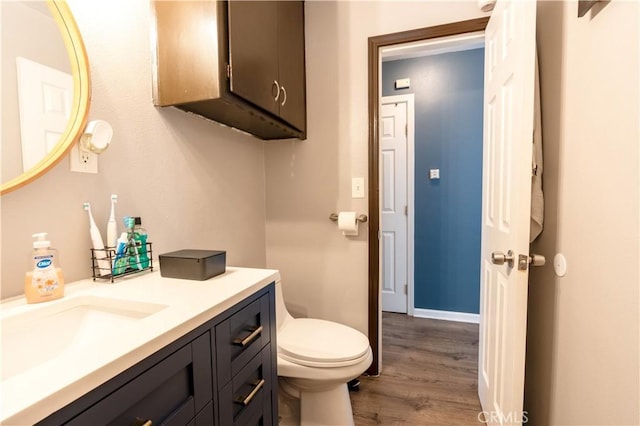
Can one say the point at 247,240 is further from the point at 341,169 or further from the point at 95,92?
the point at 95,92

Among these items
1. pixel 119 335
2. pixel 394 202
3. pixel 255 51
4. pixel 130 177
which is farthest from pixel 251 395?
pixel 394 202

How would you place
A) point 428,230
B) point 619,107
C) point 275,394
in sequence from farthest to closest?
1. point 428,230
2. point 275,394
3. point 619,107

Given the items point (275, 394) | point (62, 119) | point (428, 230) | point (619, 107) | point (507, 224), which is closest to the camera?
point (619, 107)

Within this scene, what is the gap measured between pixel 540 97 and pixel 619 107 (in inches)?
20.0

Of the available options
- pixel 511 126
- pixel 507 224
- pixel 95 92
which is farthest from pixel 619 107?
pixel 95 92

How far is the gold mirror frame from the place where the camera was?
831mm

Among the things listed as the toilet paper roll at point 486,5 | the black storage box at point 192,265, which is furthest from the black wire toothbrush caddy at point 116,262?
the toilet paper roll at point 486,5

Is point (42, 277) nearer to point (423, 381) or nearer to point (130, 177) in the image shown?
point (130, 177)

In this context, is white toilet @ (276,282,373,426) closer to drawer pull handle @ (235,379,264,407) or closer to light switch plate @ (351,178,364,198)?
drawer pull handle @ (235,379,264,407)

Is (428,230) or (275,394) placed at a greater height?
(428,230)

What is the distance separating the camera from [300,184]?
192 centimetres

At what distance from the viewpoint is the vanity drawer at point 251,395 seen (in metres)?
0.76

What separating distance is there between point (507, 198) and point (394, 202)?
1635mm

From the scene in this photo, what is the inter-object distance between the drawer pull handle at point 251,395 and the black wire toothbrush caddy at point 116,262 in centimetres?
51
